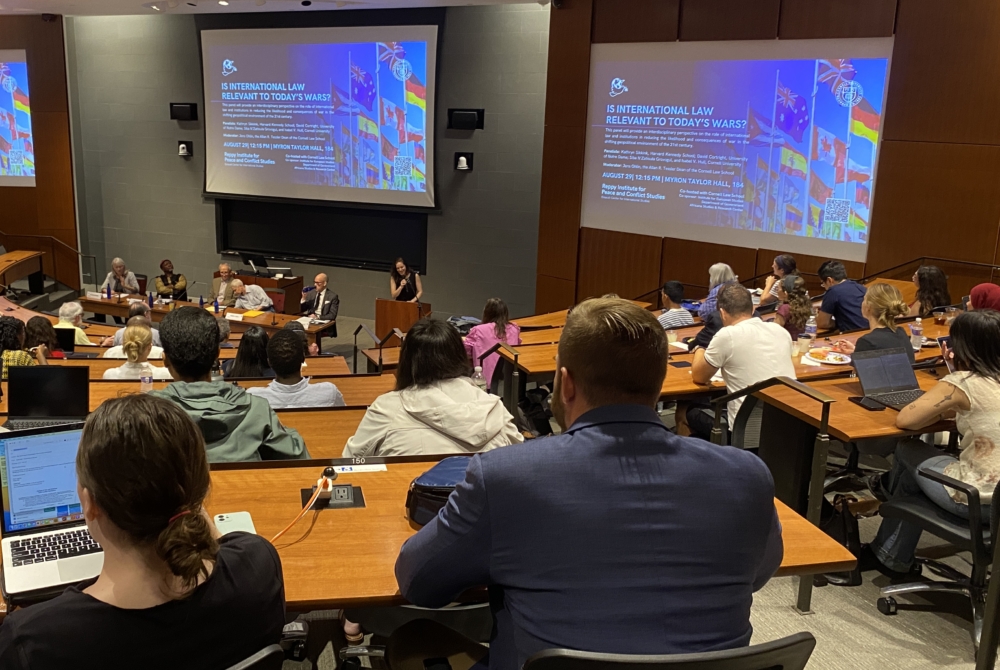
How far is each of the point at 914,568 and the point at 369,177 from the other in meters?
8.67

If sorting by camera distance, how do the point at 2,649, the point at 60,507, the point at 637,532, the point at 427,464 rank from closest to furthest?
1. the point at 2,649
2. the point at 637,532
3. the point at 60,507
4. the point at 427,464

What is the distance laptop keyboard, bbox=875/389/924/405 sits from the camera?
3.96 m

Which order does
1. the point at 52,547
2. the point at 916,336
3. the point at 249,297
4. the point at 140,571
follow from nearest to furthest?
1. the point at 140,571
2. the point at 52,547
3. the point at 916,336
4. the point at 249,297

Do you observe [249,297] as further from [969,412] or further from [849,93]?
[969,412]

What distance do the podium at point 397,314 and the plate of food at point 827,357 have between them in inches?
181

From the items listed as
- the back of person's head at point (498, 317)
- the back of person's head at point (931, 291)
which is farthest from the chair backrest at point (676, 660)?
the back of person's head at point (931, 291)

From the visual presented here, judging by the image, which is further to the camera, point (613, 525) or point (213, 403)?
point (213, 403)

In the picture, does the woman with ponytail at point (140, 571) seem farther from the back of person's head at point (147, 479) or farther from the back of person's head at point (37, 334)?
the back of person's head at point (37, 334)

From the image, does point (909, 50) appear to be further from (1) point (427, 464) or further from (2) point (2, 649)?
(2) point (2, 649)

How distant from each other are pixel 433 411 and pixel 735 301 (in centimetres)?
241

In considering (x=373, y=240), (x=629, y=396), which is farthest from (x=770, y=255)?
(x=629, y=396)

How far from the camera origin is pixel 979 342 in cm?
340

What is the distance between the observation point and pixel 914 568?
3926 mm

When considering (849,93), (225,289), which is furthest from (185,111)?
(849,93)
